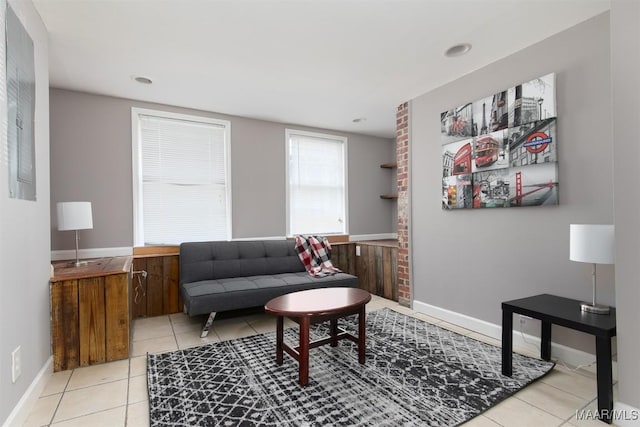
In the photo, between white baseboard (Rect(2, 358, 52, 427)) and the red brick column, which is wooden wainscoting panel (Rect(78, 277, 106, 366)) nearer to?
white baseboard (Rect(2, 358, 52, 427))

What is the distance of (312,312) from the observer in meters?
2.13

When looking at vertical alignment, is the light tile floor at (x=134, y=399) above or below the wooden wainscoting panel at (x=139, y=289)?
below

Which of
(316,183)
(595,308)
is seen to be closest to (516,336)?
(595,308)

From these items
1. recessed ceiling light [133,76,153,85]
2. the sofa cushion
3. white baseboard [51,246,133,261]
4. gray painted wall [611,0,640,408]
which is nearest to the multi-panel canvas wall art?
gray painted wall [611,0,640,408]

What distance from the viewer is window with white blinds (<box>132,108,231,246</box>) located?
3.69 meters

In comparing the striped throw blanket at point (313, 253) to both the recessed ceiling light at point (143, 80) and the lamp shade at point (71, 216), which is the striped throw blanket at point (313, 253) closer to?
the lamp shade at point (71, 216)

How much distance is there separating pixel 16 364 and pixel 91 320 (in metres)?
0.72

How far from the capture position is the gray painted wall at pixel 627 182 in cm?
162

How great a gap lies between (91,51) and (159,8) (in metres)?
0.96

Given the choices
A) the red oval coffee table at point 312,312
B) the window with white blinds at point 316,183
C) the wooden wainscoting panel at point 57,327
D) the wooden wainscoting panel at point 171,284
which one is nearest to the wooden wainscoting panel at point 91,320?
the wooden wainscoting panel at point 57,327

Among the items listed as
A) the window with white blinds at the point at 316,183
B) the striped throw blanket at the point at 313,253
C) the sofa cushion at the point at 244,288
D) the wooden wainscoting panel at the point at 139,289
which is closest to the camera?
the sofa cushion at the point at 244,288

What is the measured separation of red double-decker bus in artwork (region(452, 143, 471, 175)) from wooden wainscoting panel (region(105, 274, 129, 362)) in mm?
3068

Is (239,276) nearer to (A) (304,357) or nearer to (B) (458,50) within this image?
(A) (304,357)

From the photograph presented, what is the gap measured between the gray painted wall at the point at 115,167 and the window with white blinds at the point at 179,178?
0.10 metres
